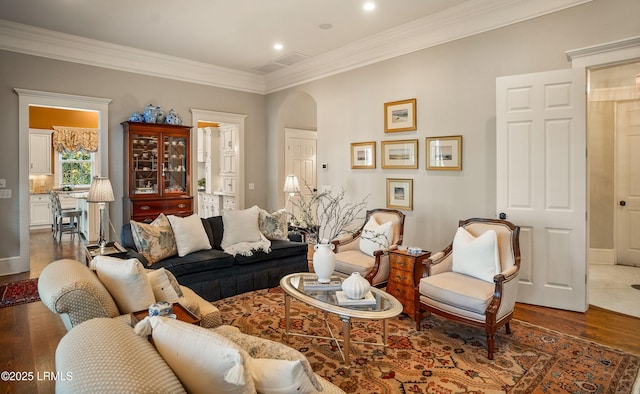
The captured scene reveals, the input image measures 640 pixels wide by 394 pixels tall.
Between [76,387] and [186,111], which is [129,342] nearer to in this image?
[76,387]

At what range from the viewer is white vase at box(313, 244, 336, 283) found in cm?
290

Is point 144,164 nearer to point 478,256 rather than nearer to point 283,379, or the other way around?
point 478,256

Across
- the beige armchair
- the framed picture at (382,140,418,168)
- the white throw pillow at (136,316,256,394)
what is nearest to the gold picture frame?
the framed picture at (382,140,418,168)

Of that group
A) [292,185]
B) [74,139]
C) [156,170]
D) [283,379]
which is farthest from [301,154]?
[283,379]

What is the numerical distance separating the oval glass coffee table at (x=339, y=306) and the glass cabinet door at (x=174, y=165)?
3.48 metres

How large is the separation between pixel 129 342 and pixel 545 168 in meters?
3.71

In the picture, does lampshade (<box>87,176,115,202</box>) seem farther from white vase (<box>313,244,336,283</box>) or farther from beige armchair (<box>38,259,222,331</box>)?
white vase (<box>313,244,336,283</box>)

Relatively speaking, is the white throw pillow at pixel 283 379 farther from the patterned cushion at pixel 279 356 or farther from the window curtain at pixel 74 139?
the window curtain at pixel 74 139

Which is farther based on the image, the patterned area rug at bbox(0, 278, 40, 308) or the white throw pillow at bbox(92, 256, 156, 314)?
the patterned area rug at bbox(0, 278, 40, 308)

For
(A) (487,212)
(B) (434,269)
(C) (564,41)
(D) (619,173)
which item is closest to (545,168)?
(A) (487,212)

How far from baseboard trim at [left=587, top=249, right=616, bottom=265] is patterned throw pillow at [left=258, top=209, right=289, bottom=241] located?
444 centimetres

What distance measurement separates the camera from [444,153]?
439 centimetres

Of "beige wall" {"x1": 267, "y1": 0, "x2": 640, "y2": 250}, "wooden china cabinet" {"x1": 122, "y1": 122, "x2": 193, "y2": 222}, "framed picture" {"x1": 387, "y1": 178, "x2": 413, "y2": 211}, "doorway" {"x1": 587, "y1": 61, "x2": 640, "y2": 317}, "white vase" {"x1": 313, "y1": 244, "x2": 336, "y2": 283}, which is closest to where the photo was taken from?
"white vase" {"x1": 313, "y1": 244, "x2": 336, "y2": 283}

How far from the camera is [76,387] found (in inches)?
36.1
